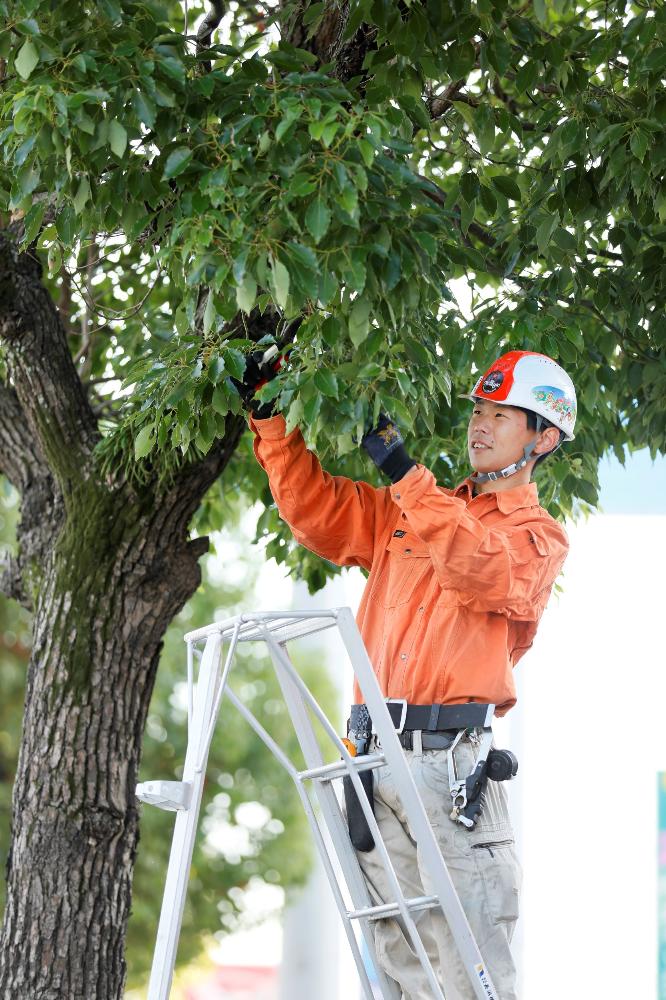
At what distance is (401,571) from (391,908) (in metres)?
0.73

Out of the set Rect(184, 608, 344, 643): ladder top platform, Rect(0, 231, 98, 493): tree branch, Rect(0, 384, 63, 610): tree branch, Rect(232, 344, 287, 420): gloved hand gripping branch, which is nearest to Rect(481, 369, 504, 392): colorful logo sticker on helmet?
Rect(232, 344, 287, 420): gloved hand gripping branch

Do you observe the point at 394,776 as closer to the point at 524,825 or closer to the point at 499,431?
the point at 499,431

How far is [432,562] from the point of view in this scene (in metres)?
2.62

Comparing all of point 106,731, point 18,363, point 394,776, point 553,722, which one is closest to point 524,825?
point 553,722

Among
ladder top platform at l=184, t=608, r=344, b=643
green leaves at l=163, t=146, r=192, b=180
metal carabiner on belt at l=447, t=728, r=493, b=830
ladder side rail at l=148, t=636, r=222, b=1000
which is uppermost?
green leaves at l=163, t=146, r=192, b=180

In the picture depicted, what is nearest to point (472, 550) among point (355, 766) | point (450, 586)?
point (450, 586)

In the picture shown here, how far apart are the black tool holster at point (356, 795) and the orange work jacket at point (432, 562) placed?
89 mm

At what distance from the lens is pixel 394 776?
2.36m

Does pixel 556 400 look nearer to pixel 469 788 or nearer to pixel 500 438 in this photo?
pixel 500 438

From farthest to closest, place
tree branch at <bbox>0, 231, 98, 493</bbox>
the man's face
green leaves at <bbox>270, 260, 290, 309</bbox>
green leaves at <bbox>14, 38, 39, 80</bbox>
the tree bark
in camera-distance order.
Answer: tree branch at <bbox>0, 231, 98, 493</bbox> → the tree bark → the man's face → green leaves at <bbox>14, 38, 39, 80</bbox> → green leaves at <bbox>270, 260, 290, 309</bbox>

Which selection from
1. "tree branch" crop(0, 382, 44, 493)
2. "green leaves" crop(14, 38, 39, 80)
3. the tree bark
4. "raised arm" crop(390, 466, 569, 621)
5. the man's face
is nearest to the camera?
"green leaves" crop(14, 38, 39, 80)

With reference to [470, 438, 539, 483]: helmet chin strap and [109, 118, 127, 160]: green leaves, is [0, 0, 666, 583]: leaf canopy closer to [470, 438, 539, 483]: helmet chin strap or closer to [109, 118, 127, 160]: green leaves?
[109, 118, 127, 160]: green leaves

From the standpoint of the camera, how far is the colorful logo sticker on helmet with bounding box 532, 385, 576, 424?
2791 mm

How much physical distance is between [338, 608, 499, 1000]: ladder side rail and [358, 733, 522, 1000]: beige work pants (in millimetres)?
62
